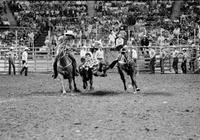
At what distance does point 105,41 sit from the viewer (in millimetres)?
31578

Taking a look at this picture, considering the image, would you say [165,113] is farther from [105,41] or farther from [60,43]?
[105,41]

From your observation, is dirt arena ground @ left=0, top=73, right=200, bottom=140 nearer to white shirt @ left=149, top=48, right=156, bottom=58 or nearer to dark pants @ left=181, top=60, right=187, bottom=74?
dark pants @ left=181, top=60, right=187, bottom=74

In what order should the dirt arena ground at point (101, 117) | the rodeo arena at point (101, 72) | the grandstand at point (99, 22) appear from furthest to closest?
1. the grandstand at point (99, 22)
2. the rodeo arena at point (101, 72)
3. the dirt arena ground at point (101, 117)

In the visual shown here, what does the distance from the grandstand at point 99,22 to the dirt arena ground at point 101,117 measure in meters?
15.8

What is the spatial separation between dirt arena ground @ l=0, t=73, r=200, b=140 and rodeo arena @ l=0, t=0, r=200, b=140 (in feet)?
0.06

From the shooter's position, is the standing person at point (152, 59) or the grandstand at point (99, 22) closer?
the standing person at point (152, 59)

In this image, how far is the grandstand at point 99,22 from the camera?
103 feet

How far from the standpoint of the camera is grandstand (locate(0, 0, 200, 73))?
3128 cm

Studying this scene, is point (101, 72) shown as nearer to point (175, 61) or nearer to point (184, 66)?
point (175, 61)

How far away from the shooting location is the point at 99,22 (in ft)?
111

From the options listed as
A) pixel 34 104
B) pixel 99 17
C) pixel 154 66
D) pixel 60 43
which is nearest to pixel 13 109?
pixel 34 104

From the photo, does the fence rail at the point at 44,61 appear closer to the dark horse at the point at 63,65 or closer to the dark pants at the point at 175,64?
the dark pants at the point at 175,64

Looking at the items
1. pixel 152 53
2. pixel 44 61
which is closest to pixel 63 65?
pixel 152 53

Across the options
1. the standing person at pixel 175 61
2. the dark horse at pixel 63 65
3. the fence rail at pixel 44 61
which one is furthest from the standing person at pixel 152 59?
the dark horse at pixel 63 65
